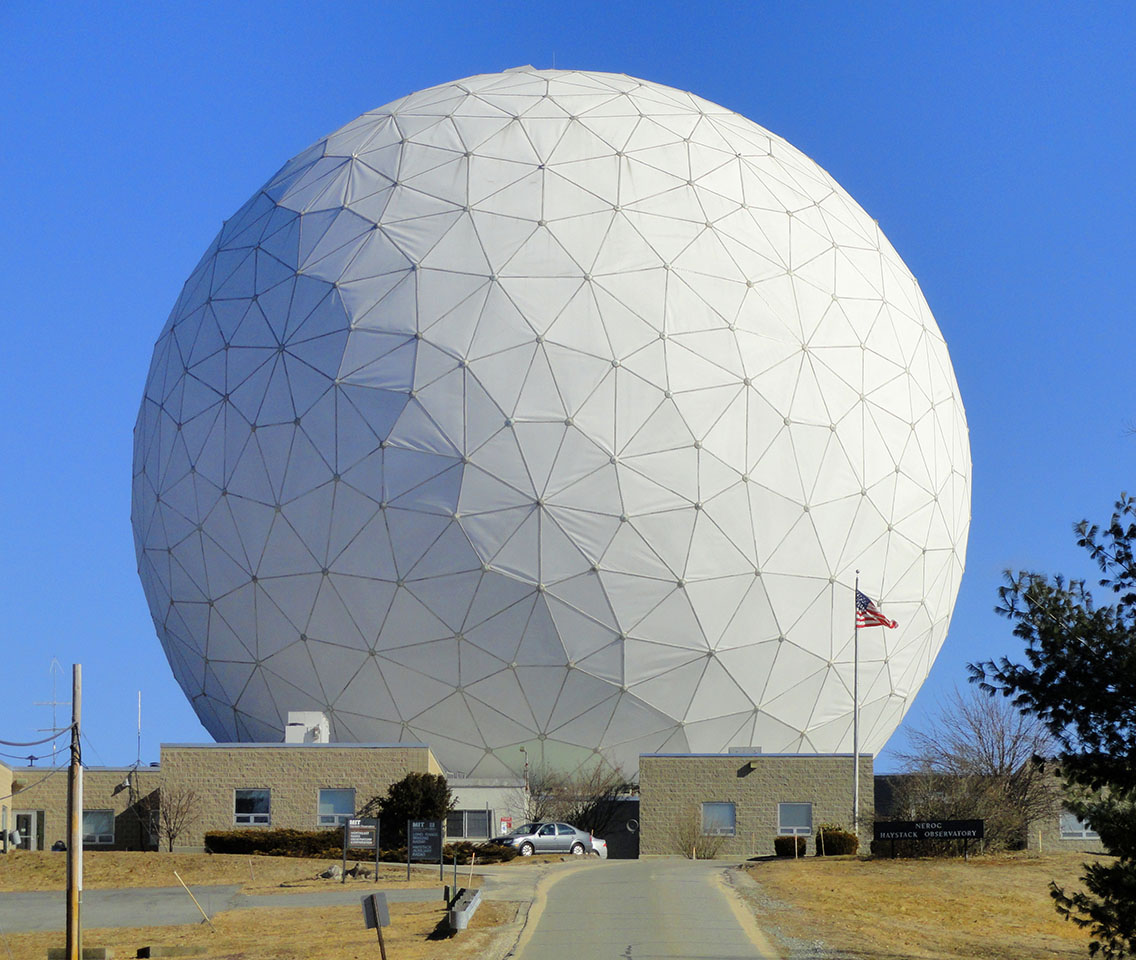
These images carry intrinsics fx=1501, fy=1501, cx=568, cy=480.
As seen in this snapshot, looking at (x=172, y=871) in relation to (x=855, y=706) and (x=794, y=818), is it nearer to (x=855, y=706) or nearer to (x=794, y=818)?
(x=794, y=818)

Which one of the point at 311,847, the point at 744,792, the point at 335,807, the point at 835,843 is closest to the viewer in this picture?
the point at 311,847

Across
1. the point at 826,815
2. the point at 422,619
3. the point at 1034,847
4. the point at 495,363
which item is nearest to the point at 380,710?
the point at 422,619

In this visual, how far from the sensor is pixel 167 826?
1571 inches

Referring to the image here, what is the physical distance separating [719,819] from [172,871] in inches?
597

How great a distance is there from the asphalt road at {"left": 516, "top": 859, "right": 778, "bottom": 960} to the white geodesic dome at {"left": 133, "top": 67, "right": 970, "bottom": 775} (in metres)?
10.9

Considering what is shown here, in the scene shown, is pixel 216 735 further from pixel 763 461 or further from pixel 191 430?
pixel 763 461

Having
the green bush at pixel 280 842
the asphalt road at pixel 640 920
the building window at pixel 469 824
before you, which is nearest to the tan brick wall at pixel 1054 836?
the asphalt road at pixel 640 920

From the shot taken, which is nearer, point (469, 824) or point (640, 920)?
point (640, 920)

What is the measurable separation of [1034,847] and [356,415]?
20915mm

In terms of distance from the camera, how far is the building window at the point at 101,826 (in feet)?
137

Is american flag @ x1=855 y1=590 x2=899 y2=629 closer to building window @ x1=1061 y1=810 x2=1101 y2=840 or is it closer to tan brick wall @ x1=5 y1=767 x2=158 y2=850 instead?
building window @ x1=1061 y1=810 x2=1101 y2=840

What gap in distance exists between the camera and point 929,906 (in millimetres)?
25219

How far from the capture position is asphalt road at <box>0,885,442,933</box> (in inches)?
1020

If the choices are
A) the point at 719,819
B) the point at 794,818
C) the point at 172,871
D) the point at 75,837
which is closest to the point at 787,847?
the point at 794,818
